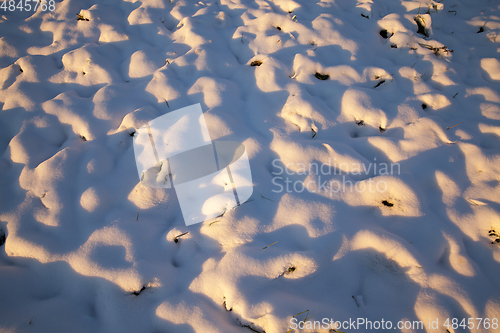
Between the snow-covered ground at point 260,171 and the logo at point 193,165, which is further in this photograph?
the logo at point 193,165

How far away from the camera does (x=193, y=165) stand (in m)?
1.37

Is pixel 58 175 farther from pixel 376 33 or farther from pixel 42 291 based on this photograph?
pixel 376 33

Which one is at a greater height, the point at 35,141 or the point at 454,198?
the point at 35,141

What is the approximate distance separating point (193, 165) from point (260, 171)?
0.41 meters

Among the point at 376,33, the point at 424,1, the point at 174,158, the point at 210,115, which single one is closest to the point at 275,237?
the point at 174,158

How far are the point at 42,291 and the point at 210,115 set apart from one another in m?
1.29

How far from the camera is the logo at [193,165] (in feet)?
4.14

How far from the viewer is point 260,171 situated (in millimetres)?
1350

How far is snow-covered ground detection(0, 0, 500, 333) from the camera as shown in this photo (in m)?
1.06

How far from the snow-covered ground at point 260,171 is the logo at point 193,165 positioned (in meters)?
0.06

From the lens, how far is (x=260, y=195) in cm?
129

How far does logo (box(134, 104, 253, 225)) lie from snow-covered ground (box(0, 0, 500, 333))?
A: 57mm

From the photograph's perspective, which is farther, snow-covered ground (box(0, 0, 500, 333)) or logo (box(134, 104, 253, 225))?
logo (box(134, 104, 253, 225))

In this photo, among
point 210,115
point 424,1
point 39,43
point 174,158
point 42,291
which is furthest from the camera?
point 424,1
